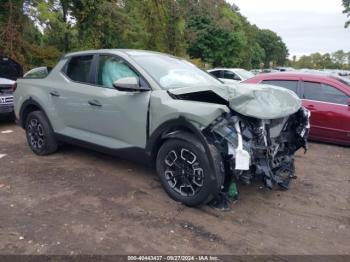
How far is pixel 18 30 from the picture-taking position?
45.7 ft

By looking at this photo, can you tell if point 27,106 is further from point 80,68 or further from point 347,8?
point 347,8

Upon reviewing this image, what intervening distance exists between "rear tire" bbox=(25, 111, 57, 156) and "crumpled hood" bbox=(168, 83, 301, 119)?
2528 mm

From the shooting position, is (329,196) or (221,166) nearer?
(221,166)

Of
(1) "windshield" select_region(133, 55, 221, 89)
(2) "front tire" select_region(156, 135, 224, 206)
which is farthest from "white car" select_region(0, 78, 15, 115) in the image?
(2) "front tire" select_region(156, 135, 224, 206)

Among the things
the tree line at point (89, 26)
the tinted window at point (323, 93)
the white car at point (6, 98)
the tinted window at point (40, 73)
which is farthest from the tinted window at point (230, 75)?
the tinted window at point (40, 73)

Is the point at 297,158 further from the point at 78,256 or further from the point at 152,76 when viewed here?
the point at 78,256

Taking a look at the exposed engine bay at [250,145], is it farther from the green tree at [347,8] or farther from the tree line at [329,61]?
the tree line at [329,61]

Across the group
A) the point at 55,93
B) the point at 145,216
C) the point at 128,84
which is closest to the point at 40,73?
the point at 55,93

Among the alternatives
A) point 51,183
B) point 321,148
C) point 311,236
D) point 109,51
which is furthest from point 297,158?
point 51,183

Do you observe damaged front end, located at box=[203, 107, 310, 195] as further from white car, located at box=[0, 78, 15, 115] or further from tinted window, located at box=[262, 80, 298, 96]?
white car, located at box=[0, 78, 15, 115]

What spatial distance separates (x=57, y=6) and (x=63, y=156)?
11.0 meters

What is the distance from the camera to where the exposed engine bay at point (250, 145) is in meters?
3.86

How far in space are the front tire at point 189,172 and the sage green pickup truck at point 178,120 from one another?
0.01 metres

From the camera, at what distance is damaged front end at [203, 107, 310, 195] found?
12.7ft
